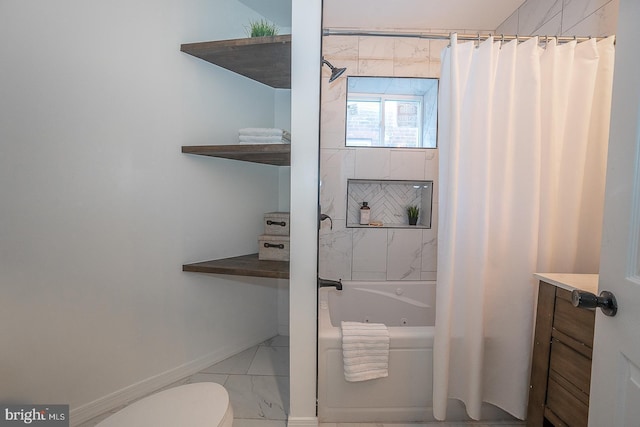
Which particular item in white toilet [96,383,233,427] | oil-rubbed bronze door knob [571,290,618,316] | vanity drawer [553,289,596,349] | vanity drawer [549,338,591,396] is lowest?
white toilet [96,383,233,427]

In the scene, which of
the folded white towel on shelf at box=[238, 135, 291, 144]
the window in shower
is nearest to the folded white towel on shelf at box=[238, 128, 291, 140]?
the folded white towel on shelf at box=[238, 135, 291, 144]

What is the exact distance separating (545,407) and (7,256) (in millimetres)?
2350

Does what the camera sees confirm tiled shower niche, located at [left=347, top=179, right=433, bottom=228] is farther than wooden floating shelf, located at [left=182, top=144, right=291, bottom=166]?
Yes

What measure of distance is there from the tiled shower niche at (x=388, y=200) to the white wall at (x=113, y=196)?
0.93m

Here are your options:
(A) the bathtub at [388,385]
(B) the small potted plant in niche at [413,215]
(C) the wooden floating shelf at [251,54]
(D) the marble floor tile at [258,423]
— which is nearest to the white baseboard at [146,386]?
(D) the marble floor tile at [258,423]

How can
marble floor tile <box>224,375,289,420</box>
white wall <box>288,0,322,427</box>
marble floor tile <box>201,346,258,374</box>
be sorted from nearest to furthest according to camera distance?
white wall <box>288,0,322,427</box>
marble floor tile <box>224,375,289,420</box>
marble floor tile <box>201,346,258,374</box>

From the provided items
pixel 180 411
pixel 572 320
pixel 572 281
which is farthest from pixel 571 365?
pixel 180 411

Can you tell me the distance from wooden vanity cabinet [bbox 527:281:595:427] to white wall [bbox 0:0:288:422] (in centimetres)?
177

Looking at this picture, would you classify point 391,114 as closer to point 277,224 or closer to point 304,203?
point 277,224

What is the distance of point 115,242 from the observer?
1.55m

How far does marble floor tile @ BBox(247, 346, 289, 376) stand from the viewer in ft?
6.44

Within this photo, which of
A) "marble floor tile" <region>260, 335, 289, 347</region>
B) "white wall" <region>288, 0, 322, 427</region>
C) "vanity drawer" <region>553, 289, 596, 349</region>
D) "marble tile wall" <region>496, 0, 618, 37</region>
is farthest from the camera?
"marble floor tile" <region>260, 335, 289, 347</region>

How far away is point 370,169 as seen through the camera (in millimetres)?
2469

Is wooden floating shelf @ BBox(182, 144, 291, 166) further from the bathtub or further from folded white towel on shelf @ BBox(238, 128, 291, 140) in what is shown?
the bathtub
